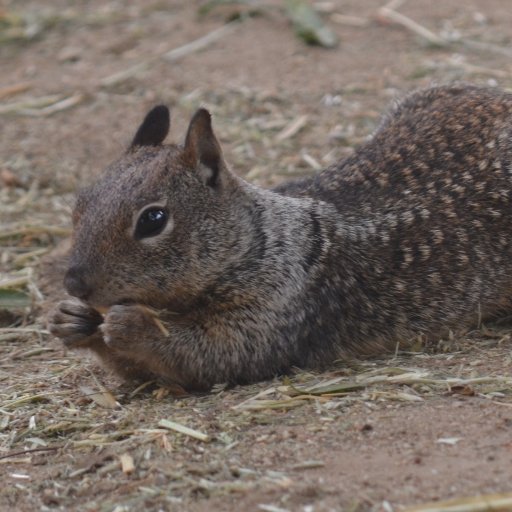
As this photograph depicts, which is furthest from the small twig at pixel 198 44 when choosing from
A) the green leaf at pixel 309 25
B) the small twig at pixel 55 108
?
the small twig at pixel 55 108

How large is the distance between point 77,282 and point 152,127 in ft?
3.90

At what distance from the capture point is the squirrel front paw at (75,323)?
224 inches

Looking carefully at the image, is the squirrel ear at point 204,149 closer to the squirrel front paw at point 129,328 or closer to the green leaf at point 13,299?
the squirrel front paw at point 129,328

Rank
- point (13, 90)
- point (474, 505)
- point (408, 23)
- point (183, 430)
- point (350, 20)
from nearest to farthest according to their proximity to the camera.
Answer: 1. point (474, 505)
2. point (183, 430)
3. point (13, 90)
4. point (408, 23)
5. point (350, 20)

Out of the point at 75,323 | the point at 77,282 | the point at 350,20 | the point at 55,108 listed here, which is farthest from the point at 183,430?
the point at 350,20

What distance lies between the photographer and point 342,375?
577 centimetres

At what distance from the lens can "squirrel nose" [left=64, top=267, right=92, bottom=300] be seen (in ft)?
17.4

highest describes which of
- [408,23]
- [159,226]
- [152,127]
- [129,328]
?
[152,127]

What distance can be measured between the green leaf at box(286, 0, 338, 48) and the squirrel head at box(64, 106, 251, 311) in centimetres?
543

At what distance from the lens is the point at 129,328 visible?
544cm

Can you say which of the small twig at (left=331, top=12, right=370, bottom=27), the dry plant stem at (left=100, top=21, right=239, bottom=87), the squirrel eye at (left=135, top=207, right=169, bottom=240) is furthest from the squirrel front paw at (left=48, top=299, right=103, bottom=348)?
the small twig at (left=331, top=12, right=370, bottom=27)

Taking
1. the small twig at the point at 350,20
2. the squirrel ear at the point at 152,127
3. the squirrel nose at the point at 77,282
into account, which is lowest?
the small twig at the point at 350,20

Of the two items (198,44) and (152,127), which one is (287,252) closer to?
(152,127)

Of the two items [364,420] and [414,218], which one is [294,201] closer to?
[414,218]
